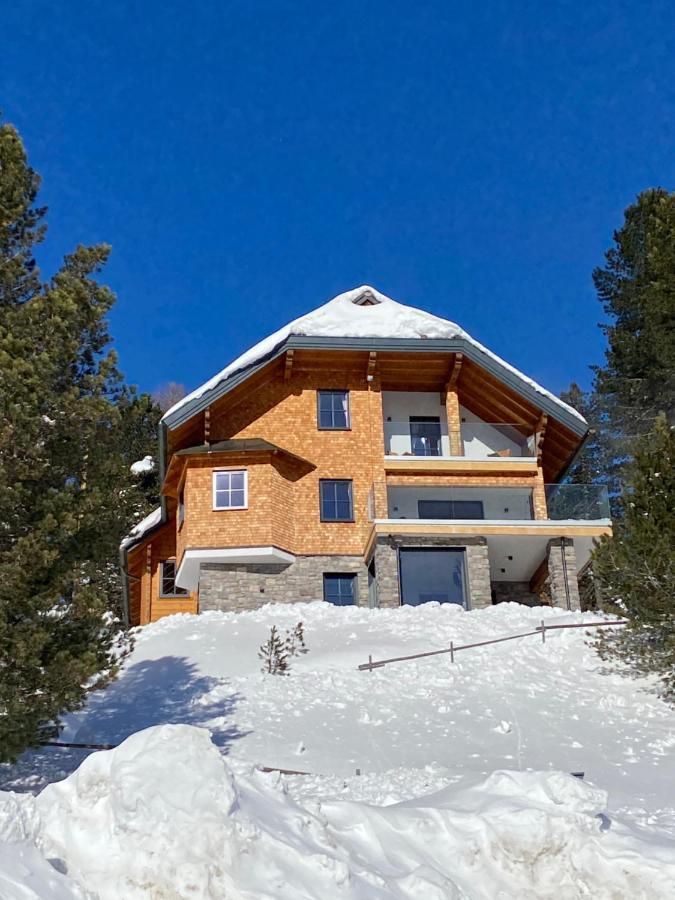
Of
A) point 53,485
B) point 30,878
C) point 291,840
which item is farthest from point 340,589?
point 30,878

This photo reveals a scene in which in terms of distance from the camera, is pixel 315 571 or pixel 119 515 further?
pixel 315 571

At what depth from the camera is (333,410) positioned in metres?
27.5

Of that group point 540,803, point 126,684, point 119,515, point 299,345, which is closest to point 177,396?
point 299,345

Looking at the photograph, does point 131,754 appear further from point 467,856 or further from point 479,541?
point 479,541

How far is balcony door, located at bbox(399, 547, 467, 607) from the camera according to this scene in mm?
24812

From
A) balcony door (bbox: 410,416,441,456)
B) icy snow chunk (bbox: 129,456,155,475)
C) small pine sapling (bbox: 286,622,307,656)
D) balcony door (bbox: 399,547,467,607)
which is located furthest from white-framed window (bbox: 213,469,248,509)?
icy snow chunk (bbox: 129,456,155,475)

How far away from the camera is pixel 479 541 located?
2522 cm

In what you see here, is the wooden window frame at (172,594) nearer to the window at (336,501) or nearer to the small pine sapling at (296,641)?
the window at (336,501)

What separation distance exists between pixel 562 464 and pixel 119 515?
1963 centimetres

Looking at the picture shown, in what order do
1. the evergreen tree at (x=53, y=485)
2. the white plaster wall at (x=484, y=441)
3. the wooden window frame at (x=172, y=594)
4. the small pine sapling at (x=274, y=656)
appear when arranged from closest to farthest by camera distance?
the evergreen tree at (x=53, y=485), the small pine sapling at (x=274, y=656), the white plaster wall at (x=484, y=441), the wooden window frame at (x=172, y=594)

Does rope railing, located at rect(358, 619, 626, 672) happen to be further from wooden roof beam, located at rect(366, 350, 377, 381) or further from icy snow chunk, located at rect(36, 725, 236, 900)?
icy snow chunk, located at rect(36, 725, 236, 900)

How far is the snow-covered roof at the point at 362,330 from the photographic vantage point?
84.8 ft

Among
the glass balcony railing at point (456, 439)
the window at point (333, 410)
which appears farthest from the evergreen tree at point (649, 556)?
the window at point (333, 410)

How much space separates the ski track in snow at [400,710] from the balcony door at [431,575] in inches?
129
